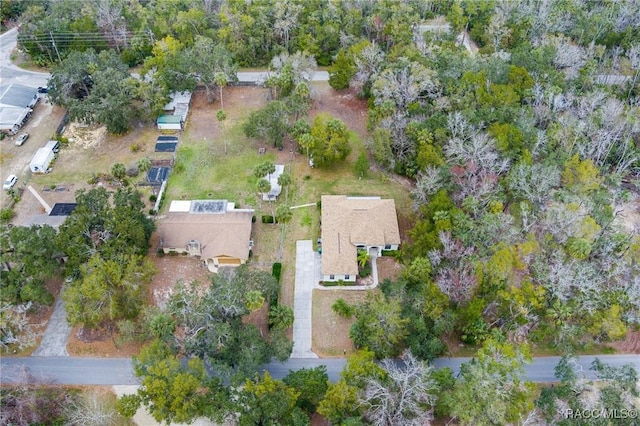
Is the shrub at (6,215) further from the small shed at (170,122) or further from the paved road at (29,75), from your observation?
the paved road at (29,75)

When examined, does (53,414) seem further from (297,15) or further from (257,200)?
(297,15)

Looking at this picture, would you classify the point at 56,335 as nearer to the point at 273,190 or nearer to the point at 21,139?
the point at 273,190

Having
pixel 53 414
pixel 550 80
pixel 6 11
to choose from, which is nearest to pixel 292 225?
pixel 53 414

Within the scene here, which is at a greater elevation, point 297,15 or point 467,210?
point 297,15

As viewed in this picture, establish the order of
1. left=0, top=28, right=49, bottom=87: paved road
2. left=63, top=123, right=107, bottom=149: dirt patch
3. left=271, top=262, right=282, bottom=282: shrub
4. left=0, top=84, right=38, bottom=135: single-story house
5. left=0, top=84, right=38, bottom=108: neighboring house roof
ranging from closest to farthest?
left=271, top=262, right=282, bottom=282: shrub, left=63, top=123, right=107, bottom=149: dirt patch, left=0, top=84, right=38, bottom=135: single-story house, left=0, top=84, right=38, bottom=108: neighboring house roof, left=0, top=28, right=49, bottom=87: paved road

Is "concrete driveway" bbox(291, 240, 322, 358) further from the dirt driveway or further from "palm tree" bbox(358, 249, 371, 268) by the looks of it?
the dirt driveway

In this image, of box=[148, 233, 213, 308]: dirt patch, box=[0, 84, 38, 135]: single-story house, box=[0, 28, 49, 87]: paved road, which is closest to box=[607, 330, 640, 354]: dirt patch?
box=[148, 233, 213, 308]: dirt patch

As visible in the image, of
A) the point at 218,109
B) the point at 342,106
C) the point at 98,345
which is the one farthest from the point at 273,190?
the point at 98,345
